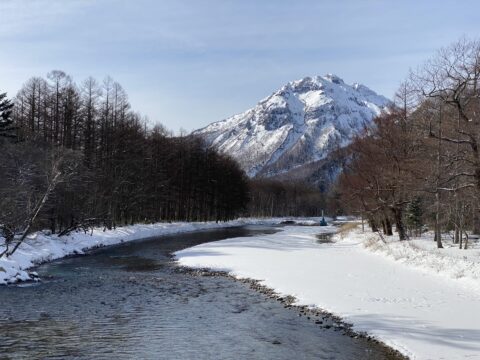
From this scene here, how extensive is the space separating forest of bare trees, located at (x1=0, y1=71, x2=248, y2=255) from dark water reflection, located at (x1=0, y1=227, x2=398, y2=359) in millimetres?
9233

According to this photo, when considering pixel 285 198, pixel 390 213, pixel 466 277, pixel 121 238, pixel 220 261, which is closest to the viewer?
pixel 466 277

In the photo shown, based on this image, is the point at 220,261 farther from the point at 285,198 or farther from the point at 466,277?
the point at 285,198

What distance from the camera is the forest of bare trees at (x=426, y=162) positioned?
2350 centimetres

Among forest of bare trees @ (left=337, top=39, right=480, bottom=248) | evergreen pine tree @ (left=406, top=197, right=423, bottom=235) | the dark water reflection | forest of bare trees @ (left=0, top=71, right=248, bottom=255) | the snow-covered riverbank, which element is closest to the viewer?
the dark water reflection

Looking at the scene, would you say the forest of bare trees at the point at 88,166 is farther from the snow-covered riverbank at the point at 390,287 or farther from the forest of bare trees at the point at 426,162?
the forest of bare trees at the point at 426,162

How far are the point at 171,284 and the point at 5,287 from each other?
757 cm

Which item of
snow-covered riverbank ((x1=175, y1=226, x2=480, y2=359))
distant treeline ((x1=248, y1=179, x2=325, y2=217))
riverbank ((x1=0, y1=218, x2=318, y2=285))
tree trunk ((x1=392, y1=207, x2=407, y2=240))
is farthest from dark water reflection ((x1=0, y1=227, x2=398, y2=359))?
distant treeline ((x1=248, y1=179, x2=325, y2=217))

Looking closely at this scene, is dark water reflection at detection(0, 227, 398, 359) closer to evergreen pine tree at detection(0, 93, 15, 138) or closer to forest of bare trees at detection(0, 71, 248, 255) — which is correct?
forest of bare trees at detection(0, 71, 248, 255)

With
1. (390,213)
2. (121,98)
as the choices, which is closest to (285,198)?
(121,98)

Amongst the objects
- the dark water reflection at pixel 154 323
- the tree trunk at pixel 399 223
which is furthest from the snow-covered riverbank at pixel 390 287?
the tree trunk at pixel 399 223

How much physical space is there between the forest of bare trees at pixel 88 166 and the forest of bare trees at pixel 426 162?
22.1 metres

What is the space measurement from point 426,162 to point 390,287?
14192 millimetres

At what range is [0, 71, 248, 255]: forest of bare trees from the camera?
1331 inches

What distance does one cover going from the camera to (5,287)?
22016 millimetres
